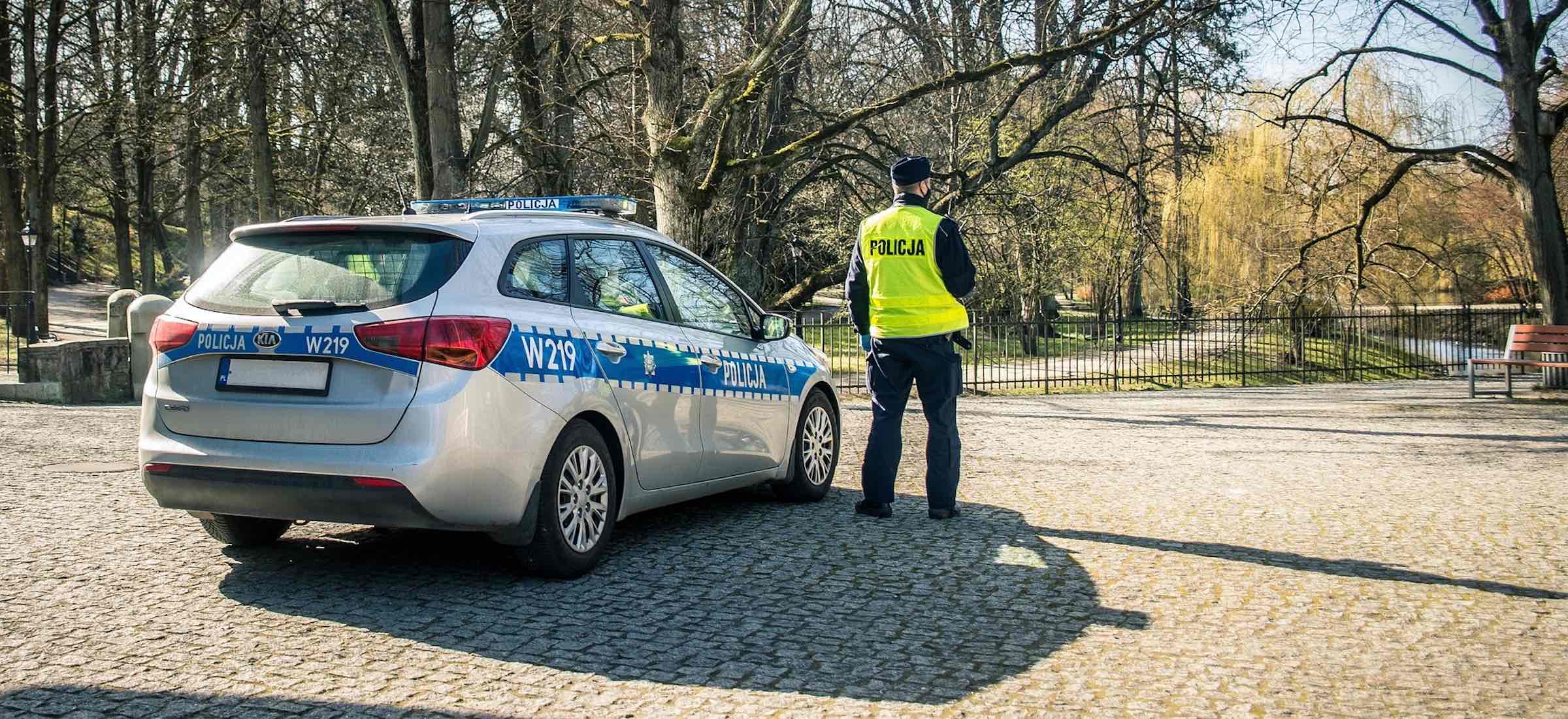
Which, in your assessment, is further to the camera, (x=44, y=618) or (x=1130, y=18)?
(x=1130, y=18)

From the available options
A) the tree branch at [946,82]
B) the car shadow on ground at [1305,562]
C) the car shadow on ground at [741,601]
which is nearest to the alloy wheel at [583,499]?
the car shadow on ground at [741,601]

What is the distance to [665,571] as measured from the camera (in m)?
5.91

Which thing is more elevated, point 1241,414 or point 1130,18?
point 1130,18

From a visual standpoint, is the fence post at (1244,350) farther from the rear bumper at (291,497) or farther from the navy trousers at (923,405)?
the rear bumper at (291,497)

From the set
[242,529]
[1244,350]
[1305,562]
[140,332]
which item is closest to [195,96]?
[140,332]

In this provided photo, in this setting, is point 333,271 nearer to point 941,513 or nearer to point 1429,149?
point 941,513

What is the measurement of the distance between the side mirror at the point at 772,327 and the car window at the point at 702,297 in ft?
0.29

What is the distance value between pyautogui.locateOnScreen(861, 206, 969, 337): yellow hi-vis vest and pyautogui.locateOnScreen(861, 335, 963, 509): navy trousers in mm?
96

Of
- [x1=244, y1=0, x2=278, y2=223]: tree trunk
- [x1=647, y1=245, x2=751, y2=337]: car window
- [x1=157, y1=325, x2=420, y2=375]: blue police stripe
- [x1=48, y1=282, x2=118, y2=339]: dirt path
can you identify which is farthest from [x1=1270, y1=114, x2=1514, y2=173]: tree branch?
[x1=48, y1=282, x2=118, y2=339]: dirt path

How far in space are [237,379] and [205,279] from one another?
58cm

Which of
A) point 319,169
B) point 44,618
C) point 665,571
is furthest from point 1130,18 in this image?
point 319,169

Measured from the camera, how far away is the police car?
5055mm

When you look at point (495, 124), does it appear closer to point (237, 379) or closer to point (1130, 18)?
point (1130, 18)

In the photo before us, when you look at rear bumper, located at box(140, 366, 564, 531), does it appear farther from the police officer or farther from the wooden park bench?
the wooden park bench
